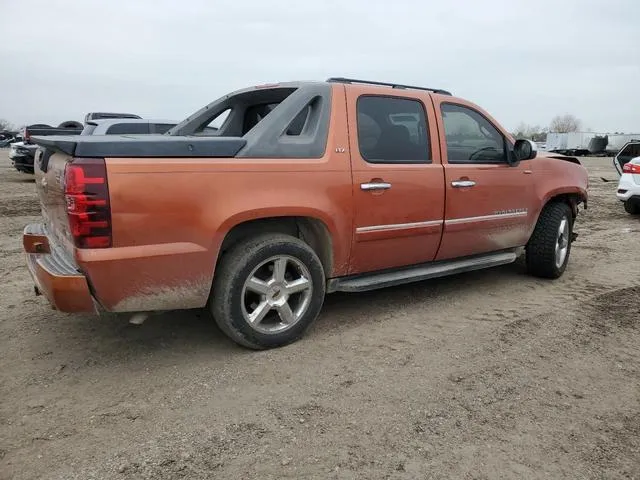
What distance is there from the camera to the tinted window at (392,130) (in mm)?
3982

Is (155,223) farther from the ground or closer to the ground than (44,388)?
farther from the ground

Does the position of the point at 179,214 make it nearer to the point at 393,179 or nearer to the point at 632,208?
the point at 393,179

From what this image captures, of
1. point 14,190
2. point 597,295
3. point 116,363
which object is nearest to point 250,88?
point 116,363

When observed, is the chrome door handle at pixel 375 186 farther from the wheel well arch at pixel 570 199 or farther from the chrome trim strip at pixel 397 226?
the wheel well arch at pixel 570 199

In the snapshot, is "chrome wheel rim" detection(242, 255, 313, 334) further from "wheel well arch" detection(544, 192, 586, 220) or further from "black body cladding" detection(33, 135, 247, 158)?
"wheel well arch" detection(544, 192, 586, 220)

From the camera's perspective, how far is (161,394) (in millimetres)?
3033

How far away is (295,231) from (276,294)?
21.4 inches

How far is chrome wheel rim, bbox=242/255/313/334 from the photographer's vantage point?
11.5 ft

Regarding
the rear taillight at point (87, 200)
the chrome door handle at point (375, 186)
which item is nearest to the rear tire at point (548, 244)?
the chrome door handle at point (375, 186)

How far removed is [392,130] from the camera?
4180 mm

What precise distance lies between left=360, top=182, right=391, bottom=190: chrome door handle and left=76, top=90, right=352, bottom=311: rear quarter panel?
371mm

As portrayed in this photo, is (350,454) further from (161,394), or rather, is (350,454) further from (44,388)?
(44,388)

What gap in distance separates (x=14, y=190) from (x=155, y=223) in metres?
11.8

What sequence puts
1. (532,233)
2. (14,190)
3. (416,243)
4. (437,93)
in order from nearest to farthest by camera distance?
(416,243) < (437,93) < (532,233) < (14,190)
